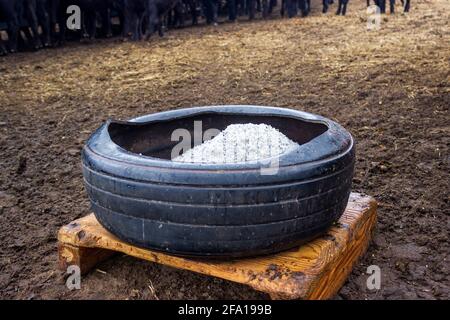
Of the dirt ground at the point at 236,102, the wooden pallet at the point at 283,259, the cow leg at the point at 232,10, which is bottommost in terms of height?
the dirt ground at the point at 236,102

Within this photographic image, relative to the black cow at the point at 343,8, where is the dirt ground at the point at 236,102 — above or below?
below

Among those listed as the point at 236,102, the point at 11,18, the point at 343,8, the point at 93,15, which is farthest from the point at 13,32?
the point at 343,8

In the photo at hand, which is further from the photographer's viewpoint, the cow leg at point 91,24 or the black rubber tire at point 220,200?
the cow leg at point 91,24

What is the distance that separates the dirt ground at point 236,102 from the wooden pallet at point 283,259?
11 centimetres

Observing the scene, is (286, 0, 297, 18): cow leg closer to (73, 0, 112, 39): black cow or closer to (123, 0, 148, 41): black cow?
(123, 0, 148, 41): black cow

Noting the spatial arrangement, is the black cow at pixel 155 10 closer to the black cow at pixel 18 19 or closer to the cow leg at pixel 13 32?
the black cow at pixel 18 19

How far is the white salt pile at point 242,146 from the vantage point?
2.43 meters

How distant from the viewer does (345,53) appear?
7449 mm

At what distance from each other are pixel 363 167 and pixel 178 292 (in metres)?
1.83

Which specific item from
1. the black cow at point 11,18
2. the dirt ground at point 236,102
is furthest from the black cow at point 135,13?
the black cow at point 11,18

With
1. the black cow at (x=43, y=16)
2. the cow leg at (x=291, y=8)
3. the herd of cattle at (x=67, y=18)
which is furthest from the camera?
the cow leg at (x=291, y=8)

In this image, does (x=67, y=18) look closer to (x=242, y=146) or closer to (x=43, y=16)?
(x=43, y=16)

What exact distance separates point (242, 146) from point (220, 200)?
57cm

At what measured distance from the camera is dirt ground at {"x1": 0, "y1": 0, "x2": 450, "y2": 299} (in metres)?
2.45
